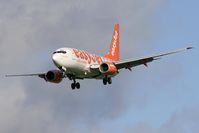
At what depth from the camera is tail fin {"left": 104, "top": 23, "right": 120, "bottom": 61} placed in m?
102

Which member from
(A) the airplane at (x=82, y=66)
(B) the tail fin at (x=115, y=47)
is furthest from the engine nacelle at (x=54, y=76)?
(B) the tail fin at (x=115, y=47)

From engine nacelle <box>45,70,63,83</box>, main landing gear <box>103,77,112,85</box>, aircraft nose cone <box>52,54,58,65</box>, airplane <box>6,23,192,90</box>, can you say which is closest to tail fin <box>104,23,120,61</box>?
airplane <box>6,23,192,90</box>

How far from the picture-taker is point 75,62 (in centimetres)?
8156

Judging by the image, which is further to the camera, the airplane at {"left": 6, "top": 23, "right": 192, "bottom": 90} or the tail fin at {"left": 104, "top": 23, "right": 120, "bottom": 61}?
the tail fin at {"left": 104, "top": 23, "right": 120, "bottom": 61}

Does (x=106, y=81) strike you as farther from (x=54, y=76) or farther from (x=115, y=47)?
(x=115, y=47)

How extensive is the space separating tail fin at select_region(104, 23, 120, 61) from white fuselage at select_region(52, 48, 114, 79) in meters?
15.9

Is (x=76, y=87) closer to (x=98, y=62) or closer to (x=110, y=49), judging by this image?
(x=98, y=62)

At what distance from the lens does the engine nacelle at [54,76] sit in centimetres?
8656

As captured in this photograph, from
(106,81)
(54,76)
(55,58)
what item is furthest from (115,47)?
(55,58)

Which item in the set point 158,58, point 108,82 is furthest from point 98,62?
point 158,58

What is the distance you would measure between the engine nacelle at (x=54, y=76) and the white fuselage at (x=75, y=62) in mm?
4013

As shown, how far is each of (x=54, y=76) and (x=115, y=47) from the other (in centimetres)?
2118

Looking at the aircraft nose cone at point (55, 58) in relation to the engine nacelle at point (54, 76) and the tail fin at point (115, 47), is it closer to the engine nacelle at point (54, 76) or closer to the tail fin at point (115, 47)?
the engine nacelle at point (54, 76)

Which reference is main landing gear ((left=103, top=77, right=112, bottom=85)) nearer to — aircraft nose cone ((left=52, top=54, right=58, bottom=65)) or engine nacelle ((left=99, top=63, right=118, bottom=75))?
engine nacelle ((left=99, top=63, right=118, bottom=75))
